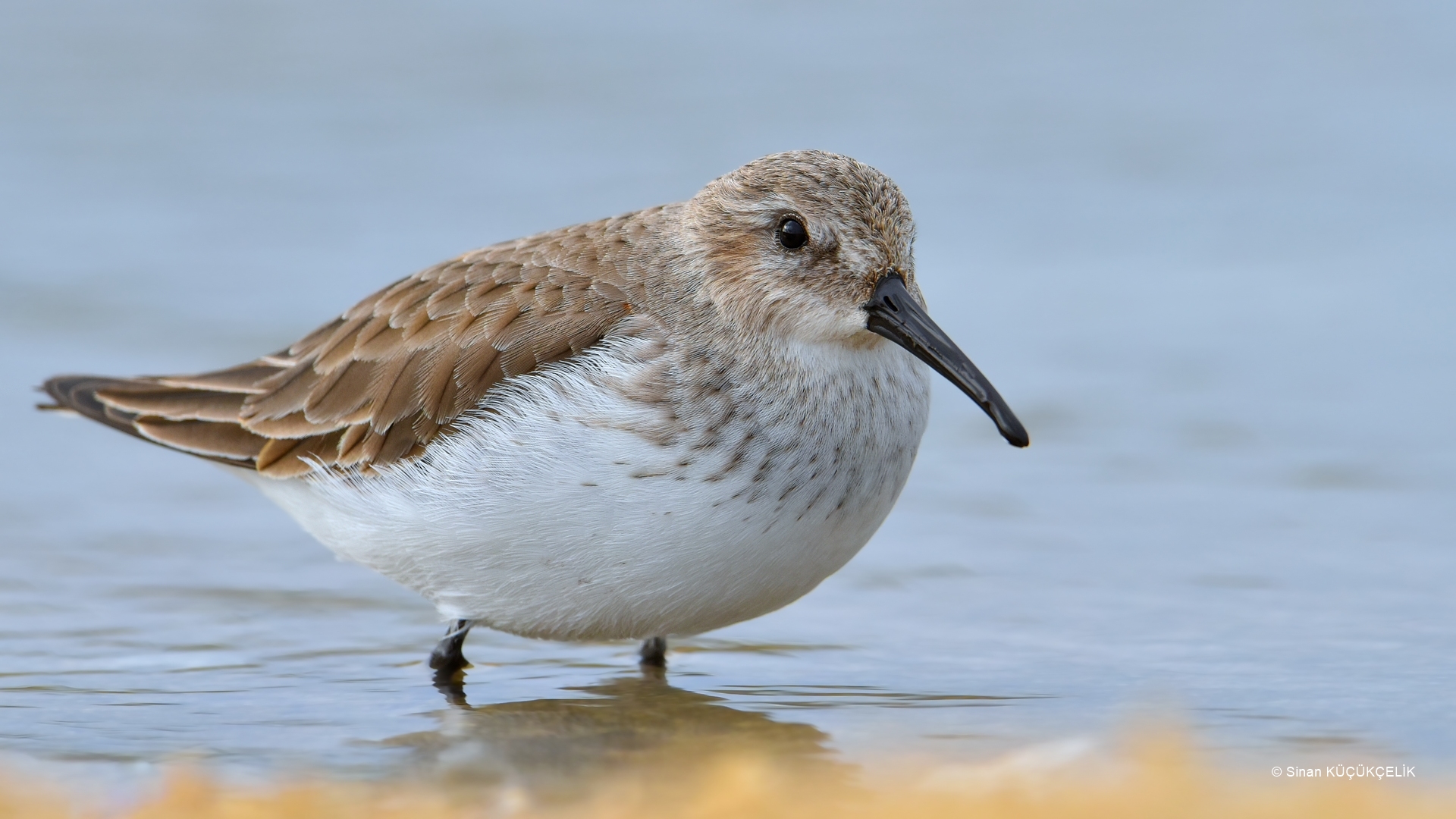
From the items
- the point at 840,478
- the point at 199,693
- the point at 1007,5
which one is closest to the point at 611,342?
the point at 840,478

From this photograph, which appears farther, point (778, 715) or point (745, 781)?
point (778, 715)

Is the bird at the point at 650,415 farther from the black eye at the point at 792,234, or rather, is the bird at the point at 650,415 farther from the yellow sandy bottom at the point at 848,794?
the yellow sandy bottom at the point at 848,794

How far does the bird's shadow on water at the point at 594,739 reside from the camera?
18.9 ft

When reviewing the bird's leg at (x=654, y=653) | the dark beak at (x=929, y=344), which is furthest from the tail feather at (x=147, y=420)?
the dark beak at (x=929, y=344)

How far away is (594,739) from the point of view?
6129mm

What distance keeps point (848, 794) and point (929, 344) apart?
1575 mm

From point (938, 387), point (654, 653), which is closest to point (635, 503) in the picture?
point (654, 653)

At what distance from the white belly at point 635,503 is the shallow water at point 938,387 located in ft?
A: 1.71

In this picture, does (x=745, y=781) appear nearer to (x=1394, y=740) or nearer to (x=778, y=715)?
(x=778, y=715)

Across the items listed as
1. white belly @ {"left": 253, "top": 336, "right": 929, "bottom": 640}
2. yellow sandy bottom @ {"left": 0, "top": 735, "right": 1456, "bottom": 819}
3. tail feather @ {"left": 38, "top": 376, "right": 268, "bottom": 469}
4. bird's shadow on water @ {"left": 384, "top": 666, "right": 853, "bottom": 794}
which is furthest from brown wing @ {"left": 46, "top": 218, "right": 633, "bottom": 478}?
yellow sandy bottom @ {"left": 0, "top": 735, "right": 1456, "bottom": 819}

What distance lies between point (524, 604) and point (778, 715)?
41.4 inches

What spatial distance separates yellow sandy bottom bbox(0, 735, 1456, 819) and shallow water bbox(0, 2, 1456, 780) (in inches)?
11.1

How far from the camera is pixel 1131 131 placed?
49.5 feet

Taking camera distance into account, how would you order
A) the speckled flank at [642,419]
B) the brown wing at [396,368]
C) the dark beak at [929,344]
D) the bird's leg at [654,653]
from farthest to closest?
the bird's leg at [654,653], the brown wing at [396,368], the dark beak at [929,344], the speckled flank at [642,419]
